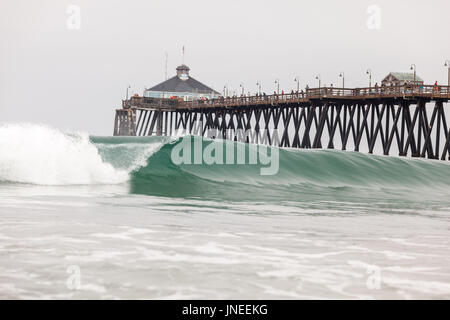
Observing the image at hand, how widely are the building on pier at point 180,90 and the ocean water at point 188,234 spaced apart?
8146cm

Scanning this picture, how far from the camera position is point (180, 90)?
342 feet

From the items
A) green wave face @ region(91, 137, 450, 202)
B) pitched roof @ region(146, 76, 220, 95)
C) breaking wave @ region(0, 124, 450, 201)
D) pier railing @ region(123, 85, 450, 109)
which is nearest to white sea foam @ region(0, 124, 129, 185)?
breaking wave @ region(0, 124, 450, 201)

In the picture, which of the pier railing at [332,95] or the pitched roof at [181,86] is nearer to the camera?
the pier railing at [332,95]

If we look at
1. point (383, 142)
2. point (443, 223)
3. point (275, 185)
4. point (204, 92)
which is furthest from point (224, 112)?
point (443, 223)

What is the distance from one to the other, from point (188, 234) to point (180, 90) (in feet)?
313

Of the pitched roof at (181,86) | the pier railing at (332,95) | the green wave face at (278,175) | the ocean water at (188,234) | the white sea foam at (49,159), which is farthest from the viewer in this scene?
the pitched roof at (181,86)

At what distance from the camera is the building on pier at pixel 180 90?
10406 centimetres

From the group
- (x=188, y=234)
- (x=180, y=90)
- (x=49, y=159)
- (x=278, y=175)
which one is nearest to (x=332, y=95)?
(x=278, y=175)

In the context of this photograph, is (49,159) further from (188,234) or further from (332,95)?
(332,95)

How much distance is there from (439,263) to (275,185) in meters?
14.4

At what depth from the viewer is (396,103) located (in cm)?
4528

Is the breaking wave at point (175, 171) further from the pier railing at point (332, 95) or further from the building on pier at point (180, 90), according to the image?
the building on pier at point (180, 90)

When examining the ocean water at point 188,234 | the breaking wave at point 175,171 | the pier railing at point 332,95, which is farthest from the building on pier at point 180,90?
the ocean water at point 188,234

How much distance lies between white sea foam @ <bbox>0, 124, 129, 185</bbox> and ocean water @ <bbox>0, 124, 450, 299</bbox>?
41mm
